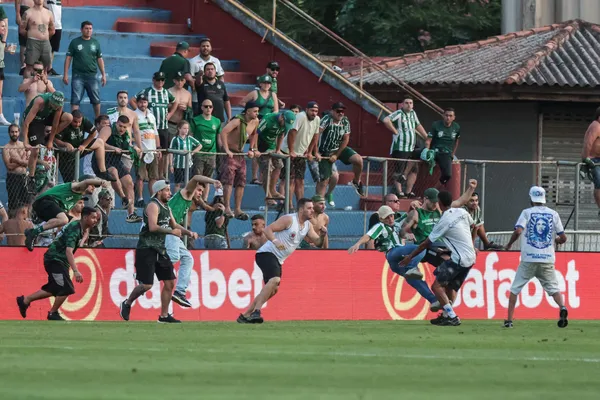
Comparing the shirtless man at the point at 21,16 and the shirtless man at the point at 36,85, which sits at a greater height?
the shirtless man at the point at 21,16

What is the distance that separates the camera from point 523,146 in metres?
30.8

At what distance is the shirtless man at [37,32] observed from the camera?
2600cm

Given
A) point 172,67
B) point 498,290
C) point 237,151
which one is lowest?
point 498,290

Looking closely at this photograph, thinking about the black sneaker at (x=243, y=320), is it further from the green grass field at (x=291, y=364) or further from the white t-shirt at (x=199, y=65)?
the white t-shirt at (x=199, y=65)

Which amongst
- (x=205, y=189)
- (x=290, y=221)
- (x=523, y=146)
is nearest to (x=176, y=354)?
(x=290, y=221)

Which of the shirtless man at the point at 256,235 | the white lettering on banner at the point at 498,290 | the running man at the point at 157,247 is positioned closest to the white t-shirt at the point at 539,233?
the running man at the point at 157,247

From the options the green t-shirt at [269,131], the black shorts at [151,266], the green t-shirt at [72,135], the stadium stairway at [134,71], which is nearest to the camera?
the black shorts at [151,266]

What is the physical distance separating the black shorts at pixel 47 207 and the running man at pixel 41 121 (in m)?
1.23

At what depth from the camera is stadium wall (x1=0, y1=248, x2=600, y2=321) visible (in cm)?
2191

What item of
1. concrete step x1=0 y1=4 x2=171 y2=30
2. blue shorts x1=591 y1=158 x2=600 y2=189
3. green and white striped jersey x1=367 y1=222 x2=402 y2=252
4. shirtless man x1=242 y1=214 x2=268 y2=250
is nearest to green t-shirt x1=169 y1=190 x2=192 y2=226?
shirtless man x1=242 y1=214 x2=268 y2=250

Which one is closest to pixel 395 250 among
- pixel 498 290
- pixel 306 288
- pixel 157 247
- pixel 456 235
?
pixel 456 235

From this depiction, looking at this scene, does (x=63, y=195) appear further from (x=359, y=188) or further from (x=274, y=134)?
(x=359, y=188)

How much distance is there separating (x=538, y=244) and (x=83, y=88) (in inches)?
380

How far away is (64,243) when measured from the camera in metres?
20.2
